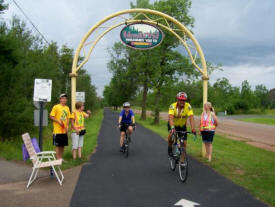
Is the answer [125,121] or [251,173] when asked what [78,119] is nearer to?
[125,121]

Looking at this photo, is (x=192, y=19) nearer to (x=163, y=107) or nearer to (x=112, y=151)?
(x=163, y=107)

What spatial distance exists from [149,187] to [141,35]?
17.6 ft

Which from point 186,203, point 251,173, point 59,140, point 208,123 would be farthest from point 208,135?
point 59,140

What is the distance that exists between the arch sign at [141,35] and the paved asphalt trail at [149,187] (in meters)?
3.91

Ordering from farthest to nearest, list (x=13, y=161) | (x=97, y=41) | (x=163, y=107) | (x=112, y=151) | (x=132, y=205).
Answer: (x=163, y=107)
(x=112, y=151)
(x=97, y=41)
(x=13, y=161)
(x=132, y=205)

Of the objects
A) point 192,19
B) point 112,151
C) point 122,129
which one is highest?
point 192,19

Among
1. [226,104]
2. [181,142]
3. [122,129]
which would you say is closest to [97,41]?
[122,129]

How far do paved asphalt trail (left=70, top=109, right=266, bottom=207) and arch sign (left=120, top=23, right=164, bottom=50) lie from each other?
12.8ft

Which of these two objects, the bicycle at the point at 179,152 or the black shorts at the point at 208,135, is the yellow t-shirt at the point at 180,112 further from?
the black shorts at the point at 208,135

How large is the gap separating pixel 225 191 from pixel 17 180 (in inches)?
178

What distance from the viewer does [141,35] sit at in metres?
9.27

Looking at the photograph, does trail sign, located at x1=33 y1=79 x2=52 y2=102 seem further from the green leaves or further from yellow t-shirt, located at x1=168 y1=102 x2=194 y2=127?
the green leaves

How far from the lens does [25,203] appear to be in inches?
188

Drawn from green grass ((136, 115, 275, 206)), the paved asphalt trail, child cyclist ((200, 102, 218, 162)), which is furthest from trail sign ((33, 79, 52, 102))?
green grass ((136, 115, 275, 206))
